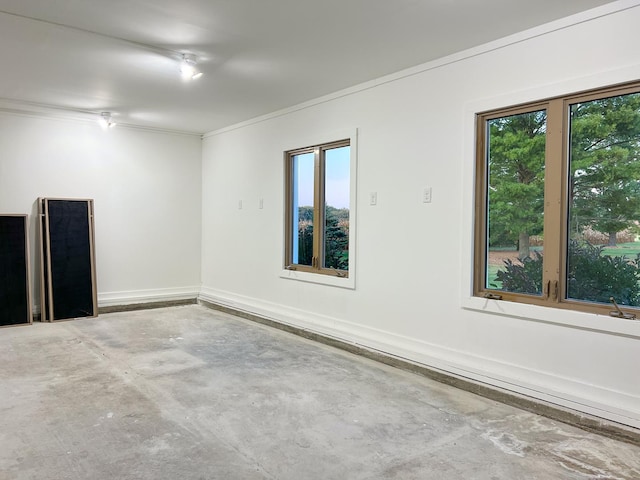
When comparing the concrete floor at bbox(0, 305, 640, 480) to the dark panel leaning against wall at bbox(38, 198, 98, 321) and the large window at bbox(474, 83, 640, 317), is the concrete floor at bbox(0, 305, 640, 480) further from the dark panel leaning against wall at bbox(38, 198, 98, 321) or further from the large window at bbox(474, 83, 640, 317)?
the dark panel leaning against wall at bbox(38, 198, 98, 321)

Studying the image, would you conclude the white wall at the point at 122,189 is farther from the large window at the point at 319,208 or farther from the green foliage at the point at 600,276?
the green foliage at the point at 600,276

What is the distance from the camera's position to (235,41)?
11.0ft

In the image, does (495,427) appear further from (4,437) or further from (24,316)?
(24,316)

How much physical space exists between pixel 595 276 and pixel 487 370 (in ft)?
3.28

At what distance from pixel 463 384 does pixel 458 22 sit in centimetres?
260

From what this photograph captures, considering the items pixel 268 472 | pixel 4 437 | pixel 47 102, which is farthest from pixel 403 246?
pixel 47 102

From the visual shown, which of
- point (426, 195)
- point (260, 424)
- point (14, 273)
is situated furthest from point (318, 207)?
point (14, 273)

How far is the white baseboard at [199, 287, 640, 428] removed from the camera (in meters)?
2.70

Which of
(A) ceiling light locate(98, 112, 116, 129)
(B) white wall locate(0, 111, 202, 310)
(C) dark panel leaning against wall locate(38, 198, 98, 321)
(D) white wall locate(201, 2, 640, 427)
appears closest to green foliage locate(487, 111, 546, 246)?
(D) white wall locate(201, 2, 640, 427)

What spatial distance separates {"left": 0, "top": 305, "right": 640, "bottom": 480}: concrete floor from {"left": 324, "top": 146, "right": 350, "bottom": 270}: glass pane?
1.05m

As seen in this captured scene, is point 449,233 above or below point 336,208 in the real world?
below

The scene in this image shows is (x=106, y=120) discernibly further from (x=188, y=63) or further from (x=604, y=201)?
(x=604, y=201)

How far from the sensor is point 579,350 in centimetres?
285

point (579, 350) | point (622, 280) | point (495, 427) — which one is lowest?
point (495, 427)
